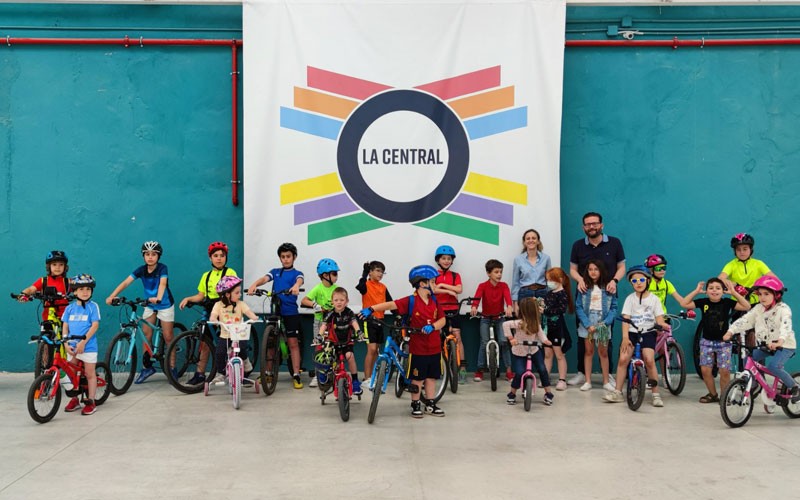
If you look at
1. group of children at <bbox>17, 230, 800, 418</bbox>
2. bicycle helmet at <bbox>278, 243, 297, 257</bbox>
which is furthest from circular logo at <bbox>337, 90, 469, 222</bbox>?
bicycle helmet at <bbox>278, 243, 297, 257</bbox>

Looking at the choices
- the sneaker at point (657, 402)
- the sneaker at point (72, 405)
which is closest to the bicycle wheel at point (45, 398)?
the sneaker at point (72, 405)

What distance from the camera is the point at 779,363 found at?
771 centimetres

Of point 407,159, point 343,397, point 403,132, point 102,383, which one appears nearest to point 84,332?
point 102,383

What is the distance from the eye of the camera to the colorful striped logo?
10.0 m

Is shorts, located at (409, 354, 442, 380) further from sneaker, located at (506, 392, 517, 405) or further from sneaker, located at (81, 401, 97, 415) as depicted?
sneaker, located at (81, 401, 97, 415)

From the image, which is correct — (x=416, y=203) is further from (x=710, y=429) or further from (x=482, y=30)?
(x=710, y=429)

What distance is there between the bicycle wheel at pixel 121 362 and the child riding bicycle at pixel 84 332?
0.63m

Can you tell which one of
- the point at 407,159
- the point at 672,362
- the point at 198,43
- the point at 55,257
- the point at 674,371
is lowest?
the point at 674,371

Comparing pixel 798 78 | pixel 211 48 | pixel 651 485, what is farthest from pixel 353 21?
pixel 651 485

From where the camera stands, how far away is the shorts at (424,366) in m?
7.85

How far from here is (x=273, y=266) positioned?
9969 millimetres

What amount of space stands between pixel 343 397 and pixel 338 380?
0.17 m

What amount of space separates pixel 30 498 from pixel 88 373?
275cm

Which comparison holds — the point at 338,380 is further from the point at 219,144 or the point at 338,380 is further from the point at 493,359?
the point at 219,144
